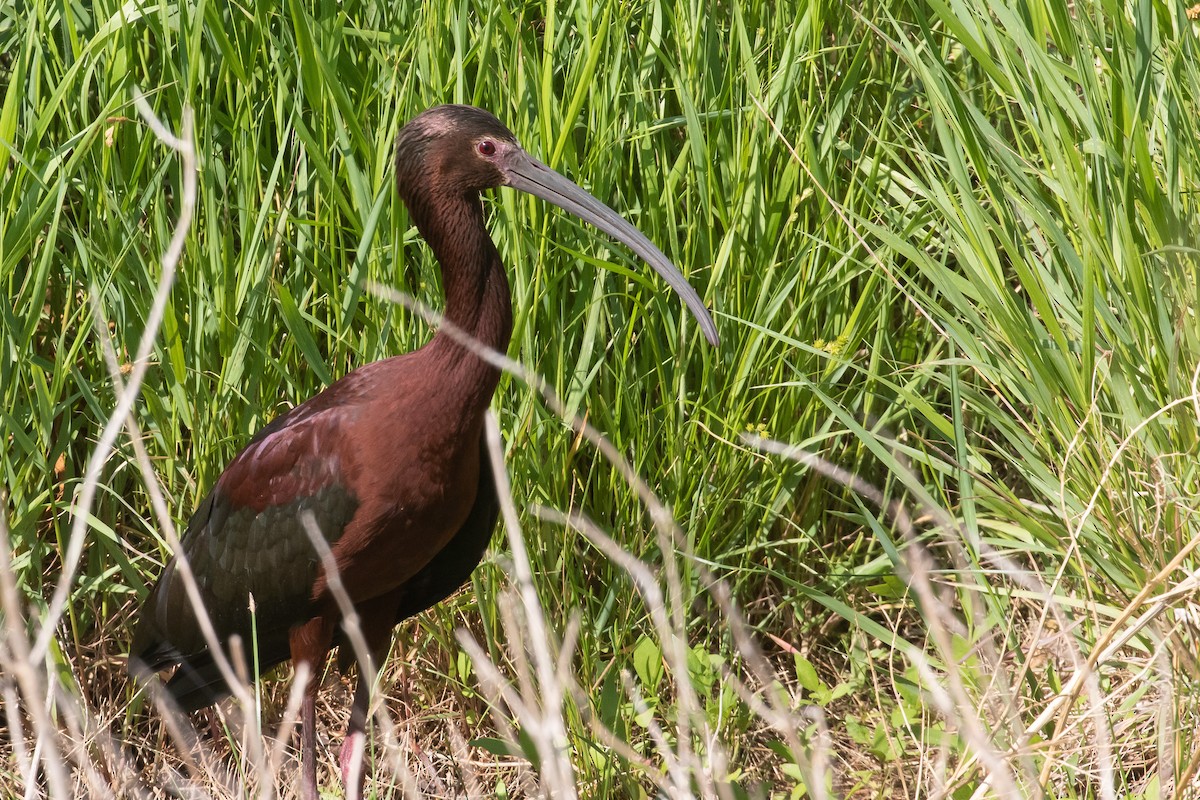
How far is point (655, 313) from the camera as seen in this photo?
10.6 ft

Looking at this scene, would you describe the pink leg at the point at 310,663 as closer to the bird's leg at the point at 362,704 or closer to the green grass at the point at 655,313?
the bird's leg at the point at 362,704

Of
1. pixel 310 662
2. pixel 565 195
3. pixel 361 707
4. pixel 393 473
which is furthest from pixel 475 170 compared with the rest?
pixel 361 707

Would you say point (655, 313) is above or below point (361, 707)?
above

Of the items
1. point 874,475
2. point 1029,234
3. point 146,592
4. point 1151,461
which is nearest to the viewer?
point 1151,461

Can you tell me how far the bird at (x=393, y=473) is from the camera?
8.68 feet

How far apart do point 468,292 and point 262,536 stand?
71 centimetres

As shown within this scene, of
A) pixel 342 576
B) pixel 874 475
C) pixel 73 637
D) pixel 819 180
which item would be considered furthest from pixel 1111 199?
pixel 73 637

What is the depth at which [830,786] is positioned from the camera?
9.16ft

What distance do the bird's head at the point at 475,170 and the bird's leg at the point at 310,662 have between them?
2.97 ft

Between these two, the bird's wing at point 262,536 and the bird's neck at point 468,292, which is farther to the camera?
the bird's wing at point 262,536

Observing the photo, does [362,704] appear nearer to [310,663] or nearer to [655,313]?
[310,663]

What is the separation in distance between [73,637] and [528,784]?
116cm

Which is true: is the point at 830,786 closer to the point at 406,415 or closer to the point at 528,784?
the point at 528,784

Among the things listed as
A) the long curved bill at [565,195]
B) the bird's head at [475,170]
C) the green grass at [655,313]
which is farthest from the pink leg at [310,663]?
the long curved bill at [565,195]
